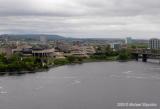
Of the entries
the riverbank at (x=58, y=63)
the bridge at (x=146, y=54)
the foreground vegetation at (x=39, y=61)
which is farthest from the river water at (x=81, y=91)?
the bridge at (x=146, y=54)

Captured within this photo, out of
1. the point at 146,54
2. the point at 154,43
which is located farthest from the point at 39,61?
the point at 154,43

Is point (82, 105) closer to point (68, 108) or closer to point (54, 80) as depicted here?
point (68, 108)

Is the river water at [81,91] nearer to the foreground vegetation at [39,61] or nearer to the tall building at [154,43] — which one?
the foreground vegetation at [39,61]

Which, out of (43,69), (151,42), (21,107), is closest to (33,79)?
(43,69)

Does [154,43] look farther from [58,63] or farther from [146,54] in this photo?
[58,63]

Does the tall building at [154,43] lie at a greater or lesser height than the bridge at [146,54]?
greater

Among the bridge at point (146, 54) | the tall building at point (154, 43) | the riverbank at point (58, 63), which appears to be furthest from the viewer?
the tall building at point (154, 43)

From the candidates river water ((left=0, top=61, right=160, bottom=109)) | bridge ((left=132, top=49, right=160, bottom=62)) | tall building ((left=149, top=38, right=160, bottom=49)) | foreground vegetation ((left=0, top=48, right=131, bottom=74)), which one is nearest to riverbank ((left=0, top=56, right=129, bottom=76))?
foreground vegetation ((left=0, top=48, right=131, bottom=74))

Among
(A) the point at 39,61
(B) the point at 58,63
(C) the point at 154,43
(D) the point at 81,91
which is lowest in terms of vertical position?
(D) the point at 81,91

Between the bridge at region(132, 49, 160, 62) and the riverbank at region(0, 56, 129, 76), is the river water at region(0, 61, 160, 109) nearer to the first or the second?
the riverbank at region(0, 56, 129, 76)
